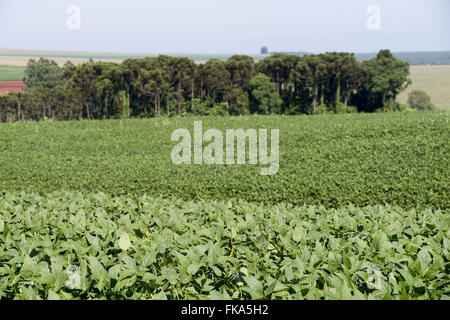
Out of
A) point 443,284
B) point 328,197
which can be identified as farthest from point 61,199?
point 328,197

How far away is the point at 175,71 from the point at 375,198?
50.5 metres

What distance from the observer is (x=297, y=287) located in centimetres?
234

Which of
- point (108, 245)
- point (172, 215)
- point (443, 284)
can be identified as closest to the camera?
point (443, 284)

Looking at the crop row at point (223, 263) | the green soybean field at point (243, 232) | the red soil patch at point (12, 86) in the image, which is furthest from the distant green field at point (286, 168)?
the red soil patch at point (12, 86)

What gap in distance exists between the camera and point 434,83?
13275cm

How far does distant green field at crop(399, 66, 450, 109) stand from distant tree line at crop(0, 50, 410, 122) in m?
57.9

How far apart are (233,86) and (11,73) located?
8898 centimetres

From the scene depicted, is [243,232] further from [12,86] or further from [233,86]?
[12,86]

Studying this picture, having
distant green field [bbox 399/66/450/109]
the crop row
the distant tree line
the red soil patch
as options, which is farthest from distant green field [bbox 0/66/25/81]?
the crop row

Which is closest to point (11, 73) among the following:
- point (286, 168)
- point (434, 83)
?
point (286, 168)

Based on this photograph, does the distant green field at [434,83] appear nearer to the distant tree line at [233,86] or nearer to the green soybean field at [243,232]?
the distant tree line at [233,86]

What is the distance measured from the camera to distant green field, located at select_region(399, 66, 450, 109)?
364ft


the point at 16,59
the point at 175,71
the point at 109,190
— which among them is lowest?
the point at 109,190
